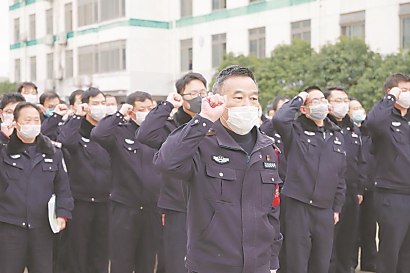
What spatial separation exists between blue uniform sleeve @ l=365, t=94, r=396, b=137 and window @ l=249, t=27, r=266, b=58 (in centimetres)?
1499

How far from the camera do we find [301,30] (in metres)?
19.8

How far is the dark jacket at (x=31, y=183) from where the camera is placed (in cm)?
554

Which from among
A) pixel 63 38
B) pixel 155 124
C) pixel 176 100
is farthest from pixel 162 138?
pixel 63 38

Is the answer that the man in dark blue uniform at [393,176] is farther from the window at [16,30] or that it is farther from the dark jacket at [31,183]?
the window at [16,30]

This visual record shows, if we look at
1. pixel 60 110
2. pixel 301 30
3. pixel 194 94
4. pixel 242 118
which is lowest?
pixel 242 118

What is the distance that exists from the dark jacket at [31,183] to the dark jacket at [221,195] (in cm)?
240

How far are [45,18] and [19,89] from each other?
25295 mm

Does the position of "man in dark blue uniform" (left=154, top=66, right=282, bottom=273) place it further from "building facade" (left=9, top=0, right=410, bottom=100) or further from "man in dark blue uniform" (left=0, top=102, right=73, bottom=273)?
"building facade" (left=9, top=0, right=410, bottom=100)

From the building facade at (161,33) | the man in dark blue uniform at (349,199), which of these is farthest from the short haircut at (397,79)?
the building facade at (161,33)

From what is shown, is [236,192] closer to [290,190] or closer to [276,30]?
[290,190]

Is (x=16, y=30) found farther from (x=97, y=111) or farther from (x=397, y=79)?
(x=397, y=79)

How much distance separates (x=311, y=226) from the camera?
5.86 meters

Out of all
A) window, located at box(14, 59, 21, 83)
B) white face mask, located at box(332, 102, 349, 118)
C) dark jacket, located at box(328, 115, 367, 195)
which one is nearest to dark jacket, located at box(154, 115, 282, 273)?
white face mask, located at box(332, 102, 349, 118)

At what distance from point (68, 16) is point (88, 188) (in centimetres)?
2507
